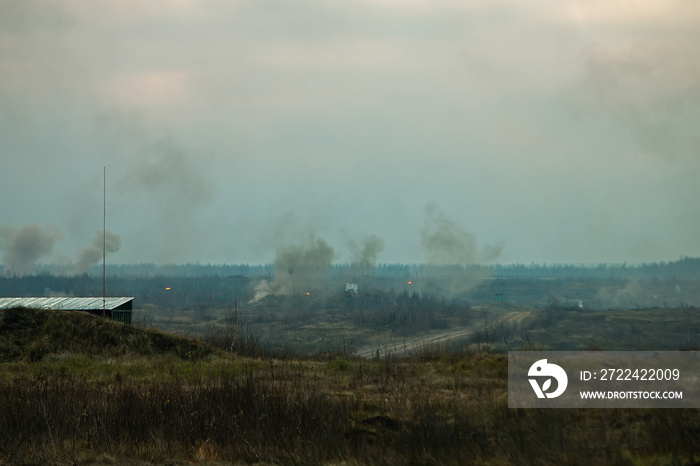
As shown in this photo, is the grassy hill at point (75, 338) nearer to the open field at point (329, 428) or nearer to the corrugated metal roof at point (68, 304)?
the corrugated metal roof at point (68, 304)

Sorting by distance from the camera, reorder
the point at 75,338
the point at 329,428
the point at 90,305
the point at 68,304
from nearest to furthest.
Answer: the point at 329,428 → the point at 75,338 → the point at 90,305 → the point at 68,304

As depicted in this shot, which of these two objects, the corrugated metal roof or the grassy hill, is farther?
the corrugated metal roof

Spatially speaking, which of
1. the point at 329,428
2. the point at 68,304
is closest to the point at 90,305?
the point at 68,304

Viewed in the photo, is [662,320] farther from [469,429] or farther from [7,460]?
[7,460]

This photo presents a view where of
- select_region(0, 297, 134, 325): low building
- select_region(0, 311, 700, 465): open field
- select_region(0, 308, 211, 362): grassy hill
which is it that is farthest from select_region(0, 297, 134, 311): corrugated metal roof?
select_region(0, 311, 700, 465): open field

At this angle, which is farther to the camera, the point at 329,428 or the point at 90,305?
the point at 90,305

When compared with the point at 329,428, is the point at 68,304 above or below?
above

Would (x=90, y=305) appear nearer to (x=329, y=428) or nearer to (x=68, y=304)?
(x=68, y=304)

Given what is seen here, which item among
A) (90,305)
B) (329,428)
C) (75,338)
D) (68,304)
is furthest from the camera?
(68,304)

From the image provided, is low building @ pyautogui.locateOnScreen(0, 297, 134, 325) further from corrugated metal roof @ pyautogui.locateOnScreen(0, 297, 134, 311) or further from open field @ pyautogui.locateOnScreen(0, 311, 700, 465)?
open field @ pyautogui.locateOnScreen(0, 311, 700, 465)

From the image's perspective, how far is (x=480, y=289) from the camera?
14050 cm

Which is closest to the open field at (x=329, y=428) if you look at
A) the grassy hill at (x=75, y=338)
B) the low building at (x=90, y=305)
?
the grassy hill at (x=75, y=338)

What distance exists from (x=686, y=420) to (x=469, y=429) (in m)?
3.33

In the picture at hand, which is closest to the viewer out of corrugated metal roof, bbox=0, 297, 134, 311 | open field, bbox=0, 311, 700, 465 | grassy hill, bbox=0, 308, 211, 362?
open field, bbox=0, 311, 700, 465
